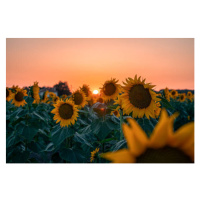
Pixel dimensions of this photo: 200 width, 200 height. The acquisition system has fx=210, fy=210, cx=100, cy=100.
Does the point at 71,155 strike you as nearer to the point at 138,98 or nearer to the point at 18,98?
the point at 138,98

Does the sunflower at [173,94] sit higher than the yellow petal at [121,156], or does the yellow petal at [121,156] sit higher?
the sunflower at [173,94]

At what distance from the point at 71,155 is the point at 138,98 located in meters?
1.32

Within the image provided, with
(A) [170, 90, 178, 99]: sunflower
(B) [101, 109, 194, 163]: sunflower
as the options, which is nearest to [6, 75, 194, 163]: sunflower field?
(B) [101, 109, 194, 163]: sunflower

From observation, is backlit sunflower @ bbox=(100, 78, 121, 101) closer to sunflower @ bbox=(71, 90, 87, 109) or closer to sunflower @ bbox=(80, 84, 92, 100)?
sunflower @ bbox=(71, 90, 87, 109)

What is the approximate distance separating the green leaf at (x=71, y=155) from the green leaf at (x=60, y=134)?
7.4 inches

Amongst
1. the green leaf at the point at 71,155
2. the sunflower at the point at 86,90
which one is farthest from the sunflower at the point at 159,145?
the sunflower at the point at 86,90

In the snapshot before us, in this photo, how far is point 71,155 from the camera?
106 inches

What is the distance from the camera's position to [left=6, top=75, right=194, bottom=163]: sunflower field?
2.02 feet

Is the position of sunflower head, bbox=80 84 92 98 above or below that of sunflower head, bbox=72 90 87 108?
above

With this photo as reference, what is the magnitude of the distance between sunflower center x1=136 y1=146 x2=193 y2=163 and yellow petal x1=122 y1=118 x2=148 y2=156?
0.16ft

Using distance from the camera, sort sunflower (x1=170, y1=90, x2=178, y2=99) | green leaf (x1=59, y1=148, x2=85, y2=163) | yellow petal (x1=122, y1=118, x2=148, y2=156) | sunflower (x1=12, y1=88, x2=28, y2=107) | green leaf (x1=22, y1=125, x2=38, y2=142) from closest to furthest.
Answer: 1. yellow petal (x1=122, y1=118, x2=148, y2=156)
2. green leaf (x1=59, y1=148, x2=85, y2=163)
3. green leaf (x1=22, y1=125, x2=38, y2=142)
4. sunflower (x1=12, y1=88, x2=28, y2=107)
5. sunflower (x1=170, y1=90, x2=178, y2=99)

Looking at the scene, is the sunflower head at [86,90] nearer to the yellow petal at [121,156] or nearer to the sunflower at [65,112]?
the sunflower at [65,112]

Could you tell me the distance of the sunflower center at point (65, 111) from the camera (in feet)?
8.38

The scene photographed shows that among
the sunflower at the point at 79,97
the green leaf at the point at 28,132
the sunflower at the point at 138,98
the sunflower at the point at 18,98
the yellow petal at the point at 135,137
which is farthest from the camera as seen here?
the sunflower at the point at 18,98
